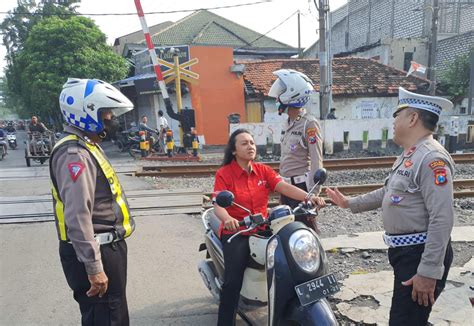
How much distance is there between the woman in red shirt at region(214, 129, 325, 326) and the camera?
2.61m

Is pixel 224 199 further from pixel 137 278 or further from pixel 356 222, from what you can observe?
pixel 356 222

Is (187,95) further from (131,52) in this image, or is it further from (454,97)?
(454,97)

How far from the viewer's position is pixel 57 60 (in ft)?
58.7

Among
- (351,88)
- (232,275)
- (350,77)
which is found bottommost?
(232,275)

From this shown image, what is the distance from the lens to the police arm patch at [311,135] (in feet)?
10.9

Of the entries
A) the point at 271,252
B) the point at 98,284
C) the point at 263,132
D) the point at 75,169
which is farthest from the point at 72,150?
the point at 263,132

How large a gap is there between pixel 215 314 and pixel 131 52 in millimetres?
21709

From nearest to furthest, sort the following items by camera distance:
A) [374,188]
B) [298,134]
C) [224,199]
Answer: [224,199], [298,134], [374,188]

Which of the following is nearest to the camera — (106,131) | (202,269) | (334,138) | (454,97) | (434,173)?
(434,173)

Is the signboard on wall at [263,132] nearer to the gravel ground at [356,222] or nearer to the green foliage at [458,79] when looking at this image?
the gravel ground at [356,222]

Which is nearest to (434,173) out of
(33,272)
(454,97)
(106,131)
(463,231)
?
(106,131)

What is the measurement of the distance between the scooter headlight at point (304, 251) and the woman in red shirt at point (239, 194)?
481 millimetres

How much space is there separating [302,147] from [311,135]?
176 millimetres

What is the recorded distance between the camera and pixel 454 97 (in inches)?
792
